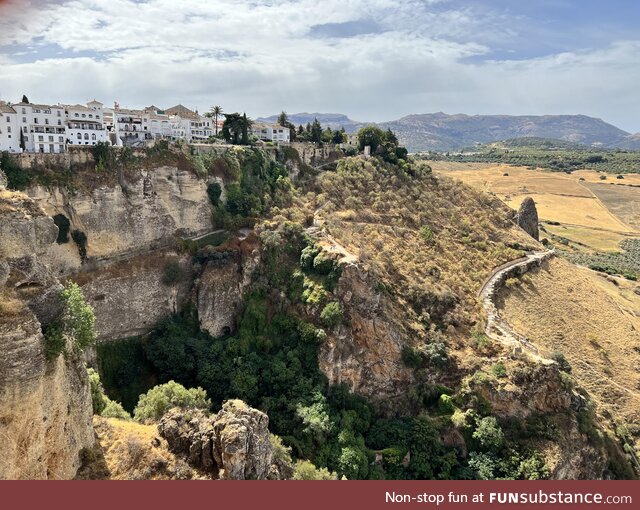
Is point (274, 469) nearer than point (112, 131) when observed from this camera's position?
Yes

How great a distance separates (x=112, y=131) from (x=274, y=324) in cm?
3266

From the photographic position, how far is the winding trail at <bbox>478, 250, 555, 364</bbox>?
48344 millimetres

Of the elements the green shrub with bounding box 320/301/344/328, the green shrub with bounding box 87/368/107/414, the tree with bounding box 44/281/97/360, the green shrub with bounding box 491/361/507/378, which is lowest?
the green shrub with bounding box 491/361/507/378

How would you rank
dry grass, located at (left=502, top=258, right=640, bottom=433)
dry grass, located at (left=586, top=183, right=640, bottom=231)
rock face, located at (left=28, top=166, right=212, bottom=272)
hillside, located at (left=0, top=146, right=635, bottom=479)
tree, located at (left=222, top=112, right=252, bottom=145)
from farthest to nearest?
1. dry grass, located at (left=586, top=183, right=640, bottom=231)
2. tree, located at (left=222, top=112, right=252, bottom=145)
3. dry grass, located at (left=502, top=258, right=640, bottom=433)
4. rock face, located at (left=28, top=166, right=212, bottom=272)
5. hillside, located at (left=0, top=146, right=635, bottom=479)

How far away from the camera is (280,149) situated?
7094cm

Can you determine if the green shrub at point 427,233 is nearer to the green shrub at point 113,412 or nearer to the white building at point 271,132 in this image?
the white building at point 271,132

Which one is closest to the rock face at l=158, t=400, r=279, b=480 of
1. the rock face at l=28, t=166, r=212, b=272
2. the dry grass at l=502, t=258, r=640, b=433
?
the rock face at l=28, t=166, r=212, b=272

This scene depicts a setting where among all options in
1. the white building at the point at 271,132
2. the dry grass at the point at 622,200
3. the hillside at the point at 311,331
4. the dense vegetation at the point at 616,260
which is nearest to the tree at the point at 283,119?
the white building at the point at 271,132

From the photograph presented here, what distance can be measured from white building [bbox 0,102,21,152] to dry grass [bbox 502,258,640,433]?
2045 inches

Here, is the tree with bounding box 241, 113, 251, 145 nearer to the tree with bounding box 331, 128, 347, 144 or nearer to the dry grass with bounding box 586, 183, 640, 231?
the tree with bounding box 331, 128, 347, 144

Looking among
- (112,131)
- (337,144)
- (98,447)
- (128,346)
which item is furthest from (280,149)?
(98,447)

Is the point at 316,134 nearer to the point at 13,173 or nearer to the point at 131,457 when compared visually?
the point at 13,173

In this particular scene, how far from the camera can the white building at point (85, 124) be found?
178 ft

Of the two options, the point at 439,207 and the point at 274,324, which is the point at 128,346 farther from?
the point at 439,207
